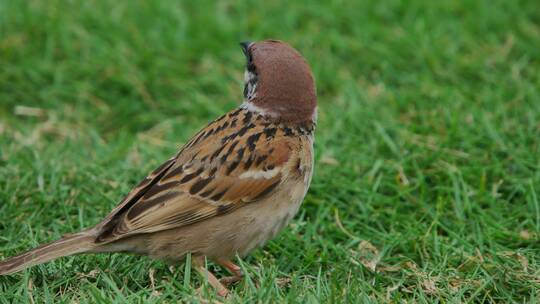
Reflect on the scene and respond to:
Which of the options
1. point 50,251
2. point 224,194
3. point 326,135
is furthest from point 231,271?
point 326,135

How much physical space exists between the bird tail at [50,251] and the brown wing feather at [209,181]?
0.26 ft

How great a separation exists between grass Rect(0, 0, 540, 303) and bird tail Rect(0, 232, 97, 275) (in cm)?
12

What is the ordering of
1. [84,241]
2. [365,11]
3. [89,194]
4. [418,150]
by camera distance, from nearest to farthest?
[84,241] < [89,194] < [418,150] < [365,11]

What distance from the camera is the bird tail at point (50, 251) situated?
427cm

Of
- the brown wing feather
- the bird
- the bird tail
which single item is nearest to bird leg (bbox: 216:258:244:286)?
the bird

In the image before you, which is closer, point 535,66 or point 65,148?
point 65,148

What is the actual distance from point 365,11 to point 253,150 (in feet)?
11.7

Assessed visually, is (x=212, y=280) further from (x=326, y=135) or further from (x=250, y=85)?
(x=326, y=135)

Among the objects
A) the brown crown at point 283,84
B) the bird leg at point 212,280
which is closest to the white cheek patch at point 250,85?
the brown crown at point 283,84

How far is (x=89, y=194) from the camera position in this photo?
5.52 metres

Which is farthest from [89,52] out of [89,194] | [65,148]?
[89,194]

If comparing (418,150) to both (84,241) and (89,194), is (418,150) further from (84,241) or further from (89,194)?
(84,241)

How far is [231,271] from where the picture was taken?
4.74 m

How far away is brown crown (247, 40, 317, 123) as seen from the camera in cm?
477
